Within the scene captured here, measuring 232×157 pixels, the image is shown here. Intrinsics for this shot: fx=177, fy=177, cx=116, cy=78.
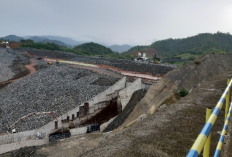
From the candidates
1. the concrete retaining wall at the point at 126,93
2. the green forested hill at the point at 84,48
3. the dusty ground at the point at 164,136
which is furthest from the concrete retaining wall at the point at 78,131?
the green forested hill at the point at 84,48

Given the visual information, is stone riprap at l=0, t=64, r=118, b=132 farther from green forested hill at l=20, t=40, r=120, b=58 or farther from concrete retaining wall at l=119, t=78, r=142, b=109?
green forested hill at l=20, t=40, r=120, b=58

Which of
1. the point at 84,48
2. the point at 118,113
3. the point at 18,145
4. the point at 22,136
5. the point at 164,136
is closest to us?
the point at 164,136

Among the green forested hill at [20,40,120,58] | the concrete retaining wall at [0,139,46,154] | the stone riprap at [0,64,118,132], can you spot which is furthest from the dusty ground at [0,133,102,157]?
Answer: the green forested hill at [20,40,120,58]

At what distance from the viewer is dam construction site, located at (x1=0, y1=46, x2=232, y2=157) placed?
3.78 metres

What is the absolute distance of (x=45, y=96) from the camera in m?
17.8

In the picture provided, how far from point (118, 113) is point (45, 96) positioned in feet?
25.1

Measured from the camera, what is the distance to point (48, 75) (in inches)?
954

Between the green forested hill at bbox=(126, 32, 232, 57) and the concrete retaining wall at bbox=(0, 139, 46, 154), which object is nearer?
the concrete retaining wall at bbox=(0, 139, 46, 154)

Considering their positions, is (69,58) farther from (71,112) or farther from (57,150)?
(57,150)

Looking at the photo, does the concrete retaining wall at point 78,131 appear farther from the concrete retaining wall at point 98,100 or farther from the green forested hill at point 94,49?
the green forested hill at point 94,49

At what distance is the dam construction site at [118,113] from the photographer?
12.4 ft

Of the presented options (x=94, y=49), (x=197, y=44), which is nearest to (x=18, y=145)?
(x=94, y=49)

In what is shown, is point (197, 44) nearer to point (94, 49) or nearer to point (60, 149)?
point (94, 49)

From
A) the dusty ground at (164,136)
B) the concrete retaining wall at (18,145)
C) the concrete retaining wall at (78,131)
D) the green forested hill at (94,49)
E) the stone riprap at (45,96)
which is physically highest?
the green forested hill at (94,49)
